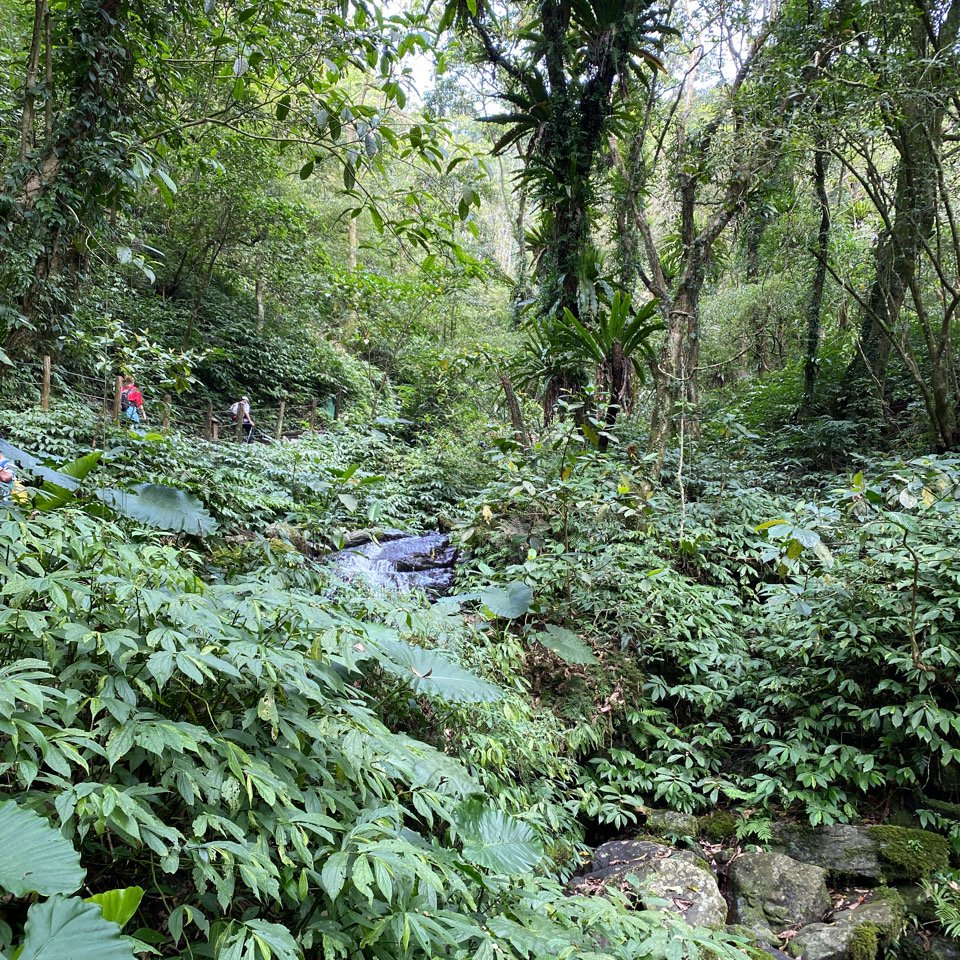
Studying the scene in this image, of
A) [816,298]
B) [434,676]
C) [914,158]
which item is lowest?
[434,676]

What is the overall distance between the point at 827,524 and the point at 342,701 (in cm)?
322

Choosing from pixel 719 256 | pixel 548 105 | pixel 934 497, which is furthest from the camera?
pixel 719 256

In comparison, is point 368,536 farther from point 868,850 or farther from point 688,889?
point 868,850

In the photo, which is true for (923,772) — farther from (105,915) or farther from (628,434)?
(628,434)

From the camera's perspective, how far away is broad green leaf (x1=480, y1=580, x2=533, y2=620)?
11.5 ft

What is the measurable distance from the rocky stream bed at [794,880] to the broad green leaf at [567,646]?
0.90 m

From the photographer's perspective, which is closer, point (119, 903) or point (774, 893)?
point (119, 903)

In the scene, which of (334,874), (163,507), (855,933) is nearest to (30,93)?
(163,507)

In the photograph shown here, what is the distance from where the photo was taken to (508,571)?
4000 mm

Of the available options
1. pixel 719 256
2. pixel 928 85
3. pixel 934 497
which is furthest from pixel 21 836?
pixel 719 256

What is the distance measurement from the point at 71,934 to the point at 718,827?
126 inches

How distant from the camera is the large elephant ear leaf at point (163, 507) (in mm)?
3117

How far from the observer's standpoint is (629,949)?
1.69m

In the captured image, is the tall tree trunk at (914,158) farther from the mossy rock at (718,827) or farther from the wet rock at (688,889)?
the wet rock at (688,889)
